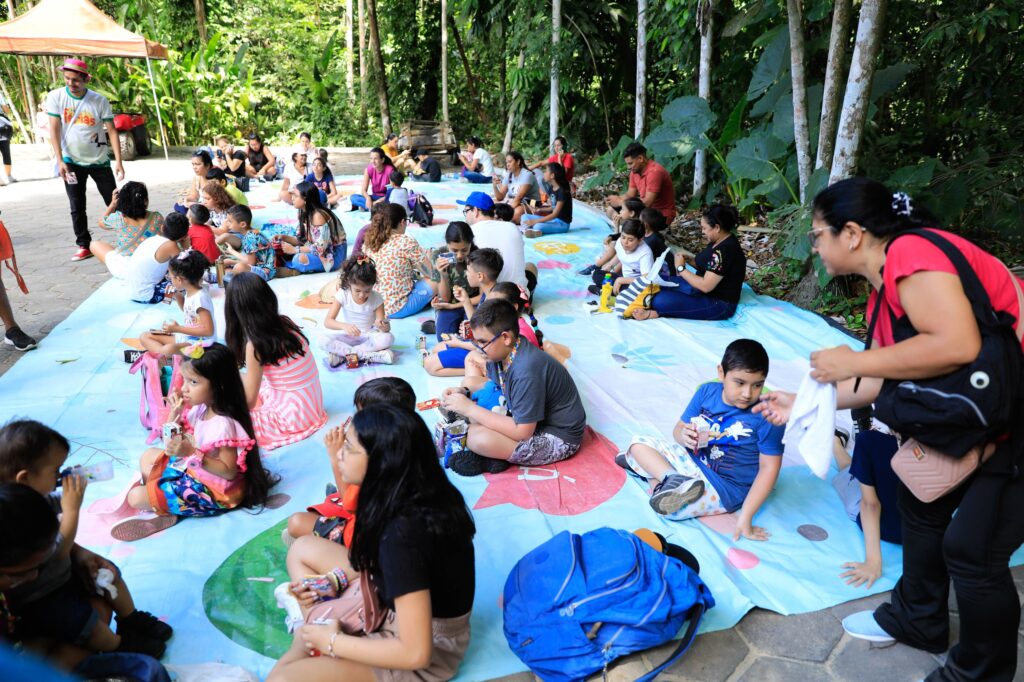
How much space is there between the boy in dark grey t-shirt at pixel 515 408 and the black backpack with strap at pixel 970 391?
1.58 m

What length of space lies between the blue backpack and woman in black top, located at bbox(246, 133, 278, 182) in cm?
984

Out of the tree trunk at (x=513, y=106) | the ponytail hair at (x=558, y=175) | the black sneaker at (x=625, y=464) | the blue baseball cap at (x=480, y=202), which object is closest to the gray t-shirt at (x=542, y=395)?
the black sneaker at (x=625, y=464)

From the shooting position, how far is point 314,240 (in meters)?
6.41

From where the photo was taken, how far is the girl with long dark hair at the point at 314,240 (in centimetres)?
637

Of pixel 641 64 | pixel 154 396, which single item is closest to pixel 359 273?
pixel 154 396

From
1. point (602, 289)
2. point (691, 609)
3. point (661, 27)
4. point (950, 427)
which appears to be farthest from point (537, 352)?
point (661, 27)

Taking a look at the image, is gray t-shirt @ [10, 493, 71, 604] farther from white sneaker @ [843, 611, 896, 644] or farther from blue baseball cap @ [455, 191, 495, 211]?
blue baseball cap @ [455, 191, 495, 211]

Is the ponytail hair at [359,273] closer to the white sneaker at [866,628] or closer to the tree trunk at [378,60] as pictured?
the white sneaker at [866,628]

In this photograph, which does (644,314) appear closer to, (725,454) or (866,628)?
(725,454)

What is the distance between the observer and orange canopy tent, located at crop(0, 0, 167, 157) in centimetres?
1116

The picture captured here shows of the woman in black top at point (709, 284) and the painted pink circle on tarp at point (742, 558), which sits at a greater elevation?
the woman in black top at point (709, 284)

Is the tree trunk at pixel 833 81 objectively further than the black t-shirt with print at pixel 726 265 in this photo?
No

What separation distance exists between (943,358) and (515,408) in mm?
1804

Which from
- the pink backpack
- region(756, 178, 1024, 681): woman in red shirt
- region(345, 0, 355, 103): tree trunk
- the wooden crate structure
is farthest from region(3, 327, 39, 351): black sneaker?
region(345, 0, 355, 103): tree trunk
